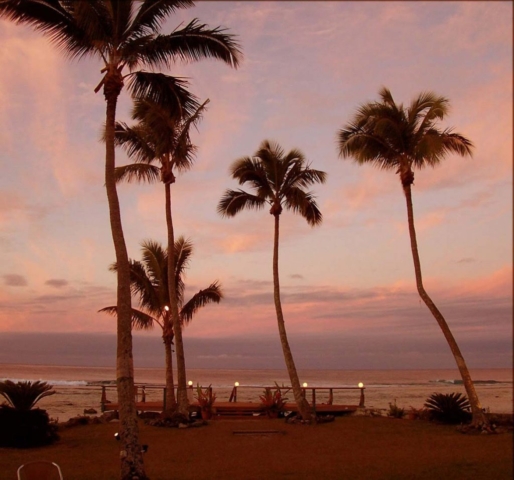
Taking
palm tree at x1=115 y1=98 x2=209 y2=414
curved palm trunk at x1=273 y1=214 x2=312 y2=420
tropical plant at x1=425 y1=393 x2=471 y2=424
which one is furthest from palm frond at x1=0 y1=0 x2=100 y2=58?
tropical plant at x1=425 y1=393 x2=471 y2=424

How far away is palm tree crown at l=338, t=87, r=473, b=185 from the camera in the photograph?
560 inches

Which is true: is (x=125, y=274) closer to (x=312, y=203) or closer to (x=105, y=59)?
(x=105, y=59)

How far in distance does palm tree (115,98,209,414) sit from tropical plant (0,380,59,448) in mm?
4463

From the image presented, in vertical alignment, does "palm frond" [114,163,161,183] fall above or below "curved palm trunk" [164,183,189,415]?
above

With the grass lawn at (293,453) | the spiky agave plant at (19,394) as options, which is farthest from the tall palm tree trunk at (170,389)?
the spiky agave plant at (19,394)

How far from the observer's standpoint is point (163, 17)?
9.96m

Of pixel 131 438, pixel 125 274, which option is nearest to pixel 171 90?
pixel 125 274

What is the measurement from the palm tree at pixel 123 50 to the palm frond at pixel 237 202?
7634 mm

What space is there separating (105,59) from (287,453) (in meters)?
8.47

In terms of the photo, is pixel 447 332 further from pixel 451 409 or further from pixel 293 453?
pixel 293 453

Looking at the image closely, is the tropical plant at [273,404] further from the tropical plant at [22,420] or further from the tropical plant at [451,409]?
the tropical plant at [22,420]

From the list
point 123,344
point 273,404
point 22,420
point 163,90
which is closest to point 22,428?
point 22,420

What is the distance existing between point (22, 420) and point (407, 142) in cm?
1168

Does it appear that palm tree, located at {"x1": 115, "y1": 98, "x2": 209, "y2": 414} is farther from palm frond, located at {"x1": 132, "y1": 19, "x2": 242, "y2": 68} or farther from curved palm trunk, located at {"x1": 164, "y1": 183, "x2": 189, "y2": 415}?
palm frond, located at {"x1": 132, "y1": 19, "x2": 242, "y2": 68}
